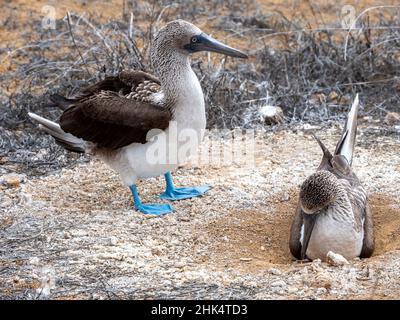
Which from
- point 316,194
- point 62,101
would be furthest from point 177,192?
point 316,194

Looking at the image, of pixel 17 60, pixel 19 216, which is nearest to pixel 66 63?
pixel 17 60

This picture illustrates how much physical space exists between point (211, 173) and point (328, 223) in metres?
1.52

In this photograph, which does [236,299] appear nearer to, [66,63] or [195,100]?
[195,100]

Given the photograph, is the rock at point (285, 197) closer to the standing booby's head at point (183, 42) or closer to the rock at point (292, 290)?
the standing booby's head at point (183, 42)

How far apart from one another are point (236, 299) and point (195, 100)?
1.72 metres

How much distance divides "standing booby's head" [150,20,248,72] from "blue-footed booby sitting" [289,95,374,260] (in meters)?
1.16

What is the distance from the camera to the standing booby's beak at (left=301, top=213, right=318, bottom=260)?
224 inches

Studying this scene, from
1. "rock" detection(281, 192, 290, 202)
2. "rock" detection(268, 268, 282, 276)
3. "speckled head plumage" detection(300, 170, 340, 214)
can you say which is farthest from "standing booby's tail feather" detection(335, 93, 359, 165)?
"rock" detection(268, 268, 282, 276)

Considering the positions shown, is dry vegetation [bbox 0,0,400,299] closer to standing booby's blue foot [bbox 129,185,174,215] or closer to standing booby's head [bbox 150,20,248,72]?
standing booby's blue foot [bbox 129,185,174,215]

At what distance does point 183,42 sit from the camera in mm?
6219

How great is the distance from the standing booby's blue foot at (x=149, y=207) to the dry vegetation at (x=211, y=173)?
0.07 meters

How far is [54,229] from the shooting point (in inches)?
236

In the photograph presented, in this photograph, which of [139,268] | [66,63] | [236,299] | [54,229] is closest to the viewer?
[236,299]

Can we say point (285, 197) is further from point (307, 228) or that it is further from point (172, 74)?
point (172, 74)
